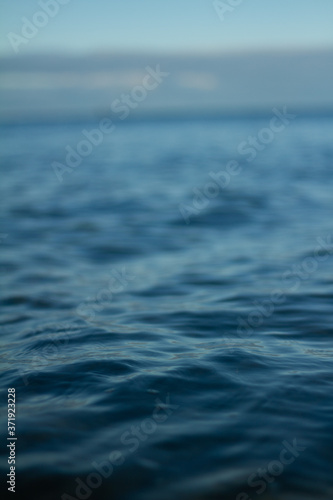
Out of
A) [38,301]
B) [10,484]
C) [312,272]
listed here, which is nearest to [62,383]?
[10,484]

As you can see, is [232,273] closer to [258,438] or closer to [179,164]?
[258,438]

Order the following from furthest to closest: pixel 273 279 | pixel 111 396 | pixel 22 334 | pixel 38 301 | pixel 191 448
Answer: pixel 273 279
pixel 38 301
pixel 22 334
pixel 111 396
pixel 191 448

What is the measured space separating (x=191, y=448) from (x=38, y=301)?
4331 mm

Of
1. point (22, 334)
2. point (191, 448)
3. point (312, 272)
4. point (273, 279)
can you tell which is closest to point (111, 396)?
point (191, 448)

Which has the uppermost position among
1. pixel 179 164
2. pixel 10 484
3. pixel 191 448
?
pixel 179 164

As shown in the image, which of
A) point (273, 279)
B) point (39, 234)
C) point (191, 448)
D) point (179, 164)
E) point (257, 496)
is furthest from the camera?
point (179, 164)

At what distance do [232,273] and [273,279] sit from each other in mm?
674

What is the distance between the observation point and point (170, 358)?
18.6ft

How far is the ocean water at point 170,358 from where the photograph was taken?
3.88 meters

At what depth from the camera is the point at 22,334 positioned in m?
6.62

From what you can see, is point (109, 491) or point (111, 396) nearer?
point (109, 491)

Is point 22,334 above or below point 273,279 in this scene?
below

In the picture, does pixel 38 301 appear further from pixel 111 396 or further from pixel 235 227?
pixel 235 227

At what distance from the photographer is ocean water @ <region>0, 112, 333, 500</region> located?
388 centimetres
